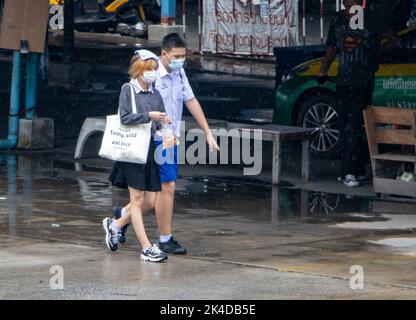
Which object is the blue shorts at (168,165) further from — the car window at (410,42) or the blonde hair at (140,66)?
the car window at (410,42)

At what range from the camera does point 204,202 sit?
493 inches

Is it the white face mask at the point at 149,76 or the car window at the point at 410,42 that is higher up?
the car window at the point at 410,42

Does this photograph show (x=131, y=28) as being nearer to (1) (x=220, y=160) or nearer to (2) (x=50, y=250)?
(1) (x=220, y=160)

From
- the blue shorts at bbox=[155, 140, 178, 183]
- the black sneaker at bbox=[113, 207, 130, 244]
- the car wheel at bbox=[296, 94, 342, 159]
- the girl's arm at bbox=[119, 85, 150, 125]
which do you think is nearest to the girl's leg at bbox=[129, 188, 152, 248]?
the blue shorts at bbox=[155, 140, 178, 183]

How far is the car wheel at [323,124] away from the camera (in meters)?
15.5

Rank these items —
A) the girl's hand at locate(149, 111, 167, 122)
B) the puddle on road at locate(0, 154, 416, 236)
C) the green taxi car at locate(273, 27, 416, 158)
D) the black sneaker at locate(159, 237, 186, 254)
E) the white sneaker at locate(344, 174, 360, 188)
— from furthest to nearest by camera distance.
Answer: the green taxi car at locate(273, 27, 416, 158), the white sneaker at locate(344, 174, 360, 188), the puddle on road at locate(0, 154, 416, 236), the black sneaker at locate(159, 237, 186, 254), the girl's hand at locate(149, 111, 167, 122)

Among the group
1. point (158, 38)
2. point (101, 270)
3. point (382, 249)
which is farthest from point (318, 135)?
point (158, 38)

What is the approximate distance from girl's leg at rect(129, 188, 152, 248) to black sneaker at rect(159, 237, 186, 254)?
212 mm

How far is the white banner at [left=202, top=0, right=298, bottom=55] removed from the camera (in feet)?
95.8

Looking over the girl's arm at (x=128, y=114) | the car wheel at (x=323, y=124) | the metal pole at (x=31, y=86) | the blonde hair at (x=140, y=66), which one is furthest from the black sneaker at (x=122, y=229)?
the metal pole at (x=31, y=86)

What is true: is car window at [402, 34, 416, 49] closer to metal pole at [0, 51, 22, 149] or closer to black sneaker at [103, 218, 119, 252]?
metal pole at [0, 51, 22, 149]

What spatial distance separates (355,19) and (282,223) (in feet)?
11.2

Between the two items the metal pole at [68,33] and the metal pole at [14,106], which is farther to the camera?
the metal pole at [68,33]

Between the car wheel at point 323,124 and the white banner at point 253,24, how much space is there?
1327 centimetres
